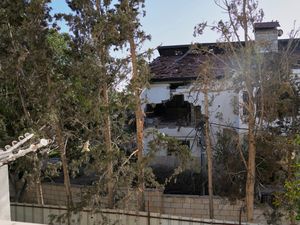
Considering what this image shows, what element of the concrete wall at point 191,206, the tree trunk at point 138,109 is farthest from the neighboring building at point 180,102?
the tree trunk at point 138,109

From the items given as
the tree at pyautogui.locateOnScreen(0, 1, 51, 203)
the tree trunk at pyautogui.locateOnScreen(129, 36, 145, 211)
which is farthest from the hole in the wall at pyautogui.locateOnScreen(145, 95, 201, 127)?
the tree at pyautogui.locateOnScreen(0, 1, 51, 203)

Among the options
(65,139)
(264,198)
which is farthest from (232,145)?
(65,139)

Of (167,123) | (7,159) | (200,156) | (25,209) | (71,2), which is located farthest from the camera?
(167,123)

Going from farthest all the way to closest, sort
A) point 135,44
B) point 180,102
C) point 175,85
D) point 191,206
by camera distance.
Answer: point 180,102 → point 175,85 → point 191,206 → point 135,44

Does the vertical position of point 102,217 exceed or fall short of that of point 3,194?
it falls short

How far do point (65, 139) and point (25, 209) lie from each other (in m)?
2.44

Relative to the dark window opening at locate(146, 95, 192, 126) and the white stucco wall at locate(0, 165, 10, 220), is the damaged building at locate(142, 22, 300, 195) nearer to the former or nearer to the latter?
the dark window opening at locate(146, 95, 192, 126)

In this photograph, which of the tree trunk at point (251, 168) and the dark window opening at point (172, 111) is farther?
the dark window opening at point (172, 111)

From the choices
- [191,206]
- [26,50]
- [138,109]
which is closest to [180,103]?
[191,206]

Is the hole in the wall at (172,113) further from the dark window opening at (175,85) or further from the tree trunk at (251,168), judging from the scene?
the tree trunk at (251,168)

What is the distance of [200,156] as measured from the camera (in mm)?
14523

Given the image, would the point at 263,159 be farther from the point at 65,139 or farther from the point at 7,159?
the point at 7,159

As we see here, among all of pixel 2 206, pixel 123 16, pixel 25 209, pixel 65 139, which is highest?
pixel 123 16

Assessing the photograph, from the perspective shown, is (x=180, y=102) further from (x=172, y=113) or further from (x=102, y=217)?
(x=102, y=217)
